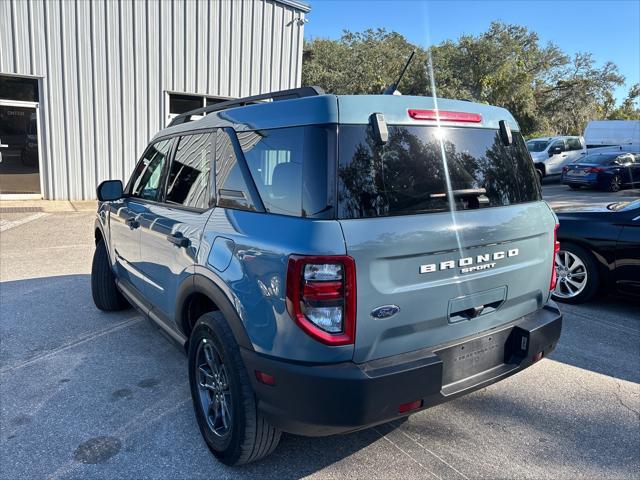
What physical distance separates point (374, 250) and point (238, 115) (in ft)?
3.93

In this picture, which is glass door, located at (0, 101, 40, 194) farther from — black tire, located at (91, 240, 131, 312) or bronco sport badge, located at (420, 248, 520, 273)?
bronco sport badge, located at (420, 248, 520, 273)

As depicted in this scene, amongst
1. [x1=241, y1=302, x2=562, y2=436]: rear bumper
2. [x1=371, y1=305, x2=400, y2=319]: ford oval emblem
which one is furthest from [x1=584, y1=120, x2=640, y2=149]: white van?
[x1=371, y1=305, x2=400, y2=319]: ford oval emblem

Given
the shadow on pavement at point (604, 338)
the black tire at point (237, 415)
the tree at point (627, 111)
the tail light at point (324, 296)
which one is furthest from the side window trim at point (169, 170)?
the tree at point (627, 111)

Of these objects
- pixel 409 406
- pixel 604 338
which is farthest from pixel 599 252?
pixel 409 406

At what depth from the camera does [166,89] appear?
41.0 ft

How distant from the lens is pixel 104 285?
15.7ft

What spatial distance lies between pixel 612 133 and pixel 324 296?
A: 2695 centimetres

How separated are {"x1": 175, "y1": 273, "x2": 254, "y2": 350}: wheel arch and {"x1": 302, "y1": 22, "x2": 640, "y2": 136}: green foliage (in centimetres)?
2550

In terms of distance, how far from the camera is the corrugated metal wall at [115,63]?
1102 centimetres

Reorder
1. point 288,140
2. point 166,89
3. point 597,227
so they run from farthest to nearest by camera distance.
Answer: point 166,89 → point 597,227 → point 288,140

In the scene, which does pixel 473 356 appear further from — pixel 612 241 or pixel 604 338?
pixel 612 241

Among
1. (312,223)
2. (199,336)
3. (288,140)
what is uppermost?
(288,140)

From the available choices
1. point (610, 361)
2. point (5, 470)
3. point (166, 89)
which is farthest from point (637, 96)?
point (5, 470)

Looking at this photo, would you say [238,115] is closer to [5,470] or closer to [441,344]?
[441,344]
